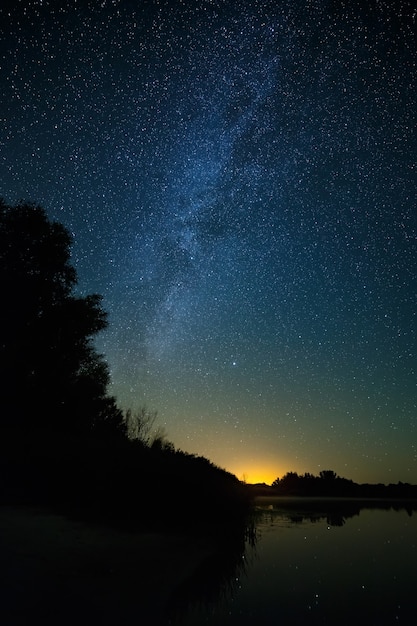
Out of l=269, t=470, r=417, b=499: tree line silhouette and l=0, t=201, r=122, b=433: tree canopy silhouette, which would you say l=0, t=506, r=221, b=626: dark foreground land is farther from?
l=269, t=470, r=417, b=499: tree line silhouette

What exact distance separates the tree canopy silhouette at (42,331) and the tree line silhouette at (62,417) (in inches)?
1.9

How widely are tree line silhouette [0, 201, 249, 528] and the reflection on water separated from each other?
3059 mm

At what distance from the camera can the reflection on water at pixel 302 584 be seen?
8.84 metres

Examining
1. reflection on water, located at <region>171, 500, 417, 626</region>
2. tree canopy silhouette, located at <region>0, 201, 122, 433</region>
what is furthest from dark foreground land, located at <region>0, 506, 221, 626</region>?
tree canopy silhouette, located at <region>0, 201, 122, 433</region>

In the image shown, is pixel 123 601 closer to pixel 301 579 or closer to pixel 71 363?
pixel 301 579

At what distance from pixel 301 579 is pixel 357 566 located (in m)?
3.76

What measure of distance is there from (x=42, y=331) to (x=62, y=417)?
435cm

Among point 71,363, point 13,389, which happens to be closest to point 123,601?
point 13,389

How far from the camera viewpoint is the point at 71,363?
23562mm

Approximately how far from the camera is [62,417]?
2173cm

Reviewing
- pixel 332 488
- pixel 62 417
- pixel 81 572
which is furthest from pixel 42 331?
pixel 332 488

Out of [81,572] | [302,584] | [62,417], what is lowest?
[302,584]

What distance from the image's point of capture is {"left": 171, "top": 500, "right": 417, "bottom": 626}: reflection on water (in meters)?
8.84

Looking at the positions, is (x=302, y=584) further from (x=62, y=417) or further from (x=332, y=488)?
(x=332, y=488)
